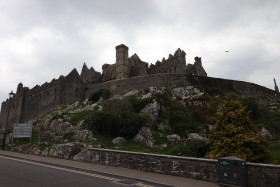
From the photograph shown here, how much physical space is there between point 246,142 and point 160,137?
1061 centimetres

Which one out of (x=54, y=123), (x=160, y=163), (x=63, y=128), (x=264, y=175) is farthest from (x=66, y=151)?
(x=264, y=175)

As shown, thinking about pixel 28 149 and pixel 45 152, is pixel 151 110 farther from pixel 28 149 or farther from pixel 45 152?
pixel 28 149

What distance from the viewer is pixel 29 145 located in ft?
61.9

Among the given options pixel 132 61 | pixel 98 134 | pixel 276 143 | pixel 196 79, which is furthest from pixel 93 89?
pixel 276 143

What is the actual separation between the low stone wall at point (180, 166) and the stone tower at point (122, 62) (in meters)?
43.9

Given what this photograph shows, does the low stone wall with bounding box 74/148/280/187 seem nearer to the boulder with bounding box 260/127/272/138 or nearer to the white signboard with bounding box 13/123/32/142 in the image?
the white signboard with bounding box 13/123/32/142

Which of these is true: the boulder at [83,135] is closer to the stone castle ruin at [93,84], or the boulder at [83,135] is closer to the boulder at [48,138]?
the boulder at [48,138]

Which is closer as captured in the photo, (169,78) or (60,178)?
(60,178)

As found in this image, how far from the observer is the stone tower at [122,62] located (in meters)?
56.6

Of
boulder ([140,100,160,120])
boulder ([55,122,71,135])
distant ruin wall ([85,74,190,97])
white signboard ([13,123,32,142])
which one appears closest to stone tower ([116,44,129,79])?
distant ruin wall ([85,74,190,97])

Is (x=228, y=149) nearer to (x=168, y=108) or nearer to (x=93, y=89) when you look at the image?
(x=168, y=108)

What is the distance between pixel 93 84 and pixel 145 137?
35886 mm

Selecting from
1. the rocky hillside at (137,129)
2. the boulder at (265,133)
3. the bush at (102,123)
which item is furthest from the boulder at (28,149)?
the boulder at (265,133)

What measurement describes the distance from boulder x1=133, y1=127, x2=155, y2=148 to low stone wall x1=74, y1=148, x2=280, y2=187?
7485 mm
